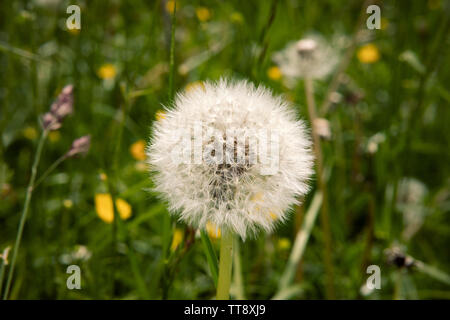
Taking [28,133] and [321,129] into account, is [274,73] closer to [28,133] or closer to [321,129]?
[321,129]

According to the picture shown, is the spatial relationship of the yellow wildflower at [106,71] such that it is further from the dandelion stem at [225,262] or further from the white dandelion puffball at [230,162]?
the dandelion stem at [225,262]

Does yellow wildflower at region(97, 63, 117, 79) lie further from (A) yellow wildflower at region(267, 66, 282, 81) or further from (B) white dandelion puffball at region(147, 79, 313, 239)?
(B) white dandelion puffball at region(147, 79, 313, 239)

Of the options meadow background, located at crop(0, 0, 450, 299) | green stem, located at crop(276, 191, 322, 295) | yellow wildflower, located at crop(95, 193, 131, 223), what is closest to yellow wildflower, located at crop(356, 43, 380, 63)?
meadow background, located at crop(0, 0, 450, 299)

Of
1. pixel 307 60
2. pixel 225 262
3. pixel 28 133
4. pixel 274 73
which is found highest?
pixel 274 73

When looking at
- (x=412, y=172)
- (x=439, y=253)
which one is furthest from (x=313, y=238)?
(x=412, y=172)
